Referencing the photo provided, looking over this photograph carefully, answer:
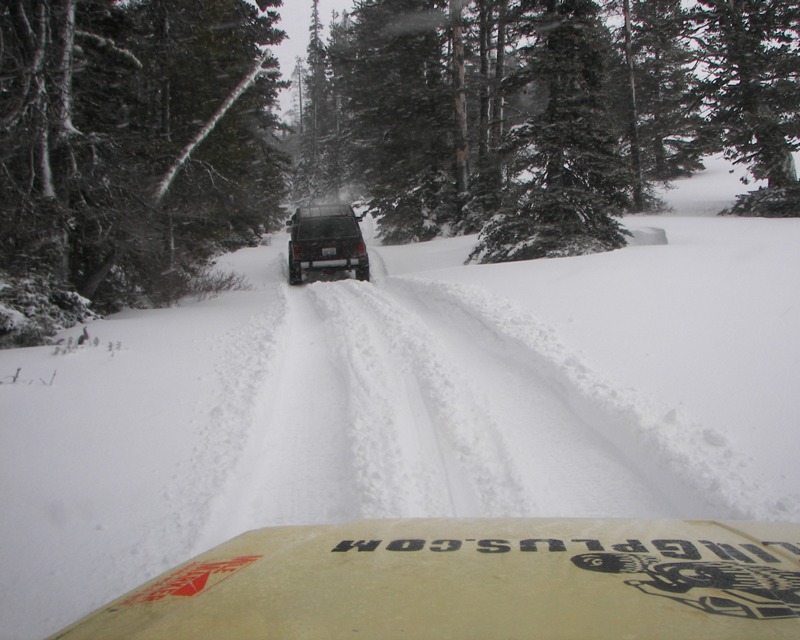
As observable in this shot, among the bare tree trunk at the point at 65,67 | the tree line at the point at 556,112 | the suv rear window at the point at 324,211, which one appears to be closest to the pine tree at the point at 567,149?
the tree line at the point at 556,112

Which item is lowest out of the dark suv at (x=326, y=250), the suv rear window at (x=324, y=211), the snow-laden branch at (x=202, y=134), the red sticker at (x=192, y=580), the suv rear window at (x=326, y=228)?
the red sticker at (x=192, y=580)

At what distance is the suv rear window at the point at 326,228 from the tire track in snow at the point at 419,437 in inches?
286

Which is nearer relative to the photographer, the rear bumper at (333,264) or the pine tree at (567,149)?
the pine tree at (567,149)

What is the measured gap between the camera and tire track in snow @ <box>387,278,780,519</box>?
3.25 metres

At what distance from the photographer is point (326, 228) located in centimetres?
1439

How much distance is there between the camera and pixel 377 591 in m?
1.69

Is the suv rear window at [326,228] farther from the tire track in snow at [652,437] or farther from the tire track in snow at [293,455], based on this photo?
the tire track in snow at [652,437]

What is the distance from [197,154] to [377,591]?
14519 mm

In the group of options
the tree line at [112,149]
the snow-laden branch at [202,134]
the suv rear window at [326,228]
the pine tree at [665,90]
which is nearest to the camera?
the tree line at [112,149]

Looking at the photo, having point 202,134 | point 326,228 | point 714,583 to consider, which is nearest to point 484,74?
point 326,228

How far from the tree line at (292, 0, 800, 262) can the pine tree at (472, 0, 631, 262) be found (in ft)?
0.11

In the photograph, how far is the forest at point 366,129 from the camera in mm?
9016

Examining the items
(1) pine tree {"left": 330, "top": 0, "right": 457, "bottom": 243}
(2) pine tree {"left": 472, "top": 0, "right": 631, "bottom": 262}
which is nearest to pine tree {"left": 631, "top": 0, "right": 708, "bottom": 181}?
(1) pine tree {"left": 330, "top": 0, "right": 457, "bottom": 243}

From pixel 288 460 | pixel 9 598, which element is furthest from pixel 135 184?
pixel 9 598
